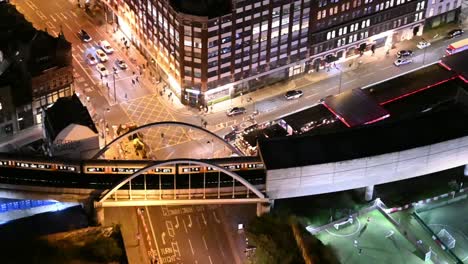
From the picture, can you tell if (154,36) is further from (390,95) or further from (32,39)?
(390,95)

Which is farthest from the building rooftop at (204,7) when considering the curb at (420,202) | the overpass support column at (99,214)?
the curb at (420,202)

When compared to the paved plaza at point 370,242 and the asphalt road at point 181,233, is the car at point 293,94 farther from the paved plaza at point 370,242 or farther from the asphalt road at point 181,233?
the paved plaza at point 370,242

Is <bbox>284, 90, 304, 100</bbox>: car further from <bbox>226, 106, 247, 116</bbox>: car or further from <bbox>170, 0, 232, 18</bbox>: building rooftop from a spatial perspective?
<bbox>170, 0, 232, 18</bbox>: building rooftop

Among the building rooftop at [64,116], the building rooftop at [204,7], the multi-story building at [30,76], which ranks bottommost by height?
the building rooftop at [64,116]

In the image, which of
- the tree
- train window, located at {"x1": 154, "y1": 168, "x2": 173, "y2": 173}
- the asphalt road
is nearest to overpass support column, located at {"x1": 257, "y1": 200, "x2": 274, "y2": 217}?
the tree

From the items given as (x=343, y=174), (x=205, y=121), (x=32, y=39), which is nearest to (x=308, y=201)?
(x=343, y=174)

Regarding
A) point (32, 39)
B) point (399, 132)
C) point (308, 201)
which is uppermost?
point (32, 39)
